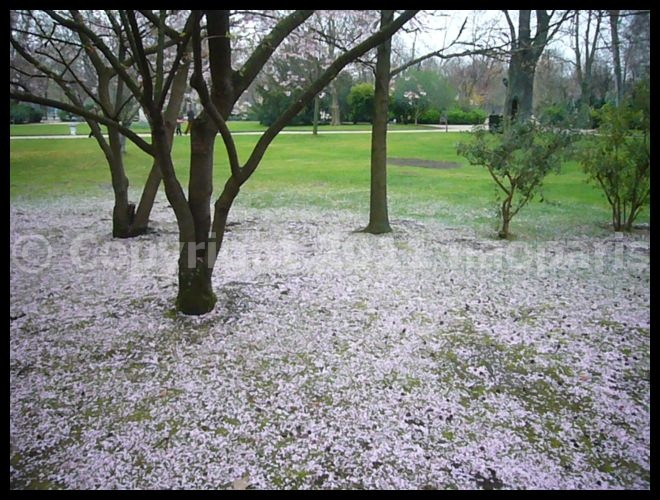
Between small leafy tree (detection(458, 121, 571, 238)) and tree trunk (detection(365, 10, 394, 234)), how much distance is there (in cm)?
102

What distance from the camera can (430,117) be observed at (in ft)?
59.1

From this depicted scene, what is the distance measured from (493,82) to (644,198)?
4.01m

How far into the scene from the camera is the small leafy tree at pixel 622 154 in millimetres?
6312

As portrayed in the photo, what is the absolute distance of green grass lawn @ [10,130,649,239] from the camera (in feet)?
26.5

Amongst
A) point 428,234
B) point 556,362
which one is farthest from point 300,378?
point 428,234

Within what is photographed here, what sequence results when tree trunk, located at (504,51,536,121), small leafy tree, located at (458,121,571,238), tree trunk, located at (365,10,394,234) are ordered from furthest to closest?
tree trunk, located at (504,51,536,121), tree trunk, located at (365,10,394,234), small leafy tree, located at (458,121,571,238)

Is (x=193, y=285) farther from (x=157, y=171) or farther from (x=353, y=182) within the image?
(x=353, y=182)

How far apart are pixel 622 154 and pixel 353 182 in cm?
630

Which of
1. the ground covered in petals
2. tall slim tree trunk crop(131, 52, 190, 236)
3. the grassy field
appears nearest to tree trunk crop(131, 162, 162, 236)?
tall slim tree trunk crop(131, 52, 190, 236)

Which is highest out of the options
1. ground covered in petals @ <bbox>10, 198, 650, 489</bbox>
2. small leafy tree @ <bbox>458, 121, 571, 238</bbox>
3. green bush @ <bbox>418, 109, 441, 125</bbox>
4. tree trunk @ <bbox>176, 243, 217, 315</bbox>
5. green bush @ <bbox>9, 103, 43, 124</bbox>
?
green bush @ <bbox>9, 103, 43, 124</bbox>

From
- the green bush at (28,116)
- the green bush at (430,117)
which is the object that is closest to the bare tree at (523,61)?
the green bush at (430,117)

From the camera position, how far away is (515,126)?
609 cm

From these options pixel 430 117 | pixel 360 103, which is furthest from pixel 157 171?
pixel 360 103

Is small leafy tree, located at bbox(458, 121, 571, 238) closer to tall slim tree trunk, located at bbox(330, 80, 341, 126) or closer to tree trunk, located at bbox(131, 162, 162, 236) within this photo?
tree trunk, located at bbox(131, 162, 162, 236)
